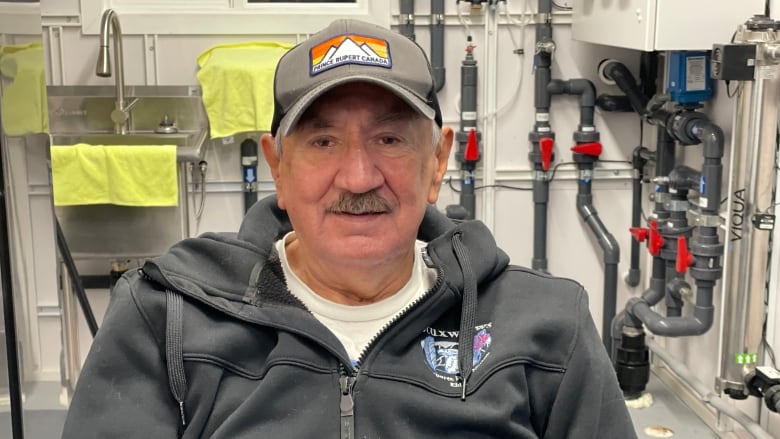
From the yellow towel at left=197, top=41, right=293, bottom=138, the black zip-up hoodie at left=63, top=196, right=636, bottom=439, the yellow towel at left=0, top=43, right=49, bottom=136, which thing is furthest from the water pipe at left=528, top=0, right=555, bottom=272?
the yellow towel at left=0, top=43, right=49, bottom=136

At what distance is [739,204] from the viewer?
2664 mm

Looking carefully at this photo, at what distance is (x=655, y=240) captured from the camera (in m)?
3.16

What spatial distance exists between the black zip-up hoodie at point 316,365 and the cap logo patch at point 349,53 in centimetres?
34

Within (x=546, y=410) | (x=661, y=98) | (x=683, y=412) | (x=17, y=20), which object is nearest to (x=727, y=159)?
(x=661, y=98)

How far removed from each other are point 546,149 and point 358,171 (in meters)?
2.33

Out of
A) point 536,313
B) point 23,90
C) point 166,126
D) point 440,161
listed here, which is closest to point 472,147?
point 166,126

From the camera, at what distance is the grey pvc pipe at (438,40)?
11.3 feet

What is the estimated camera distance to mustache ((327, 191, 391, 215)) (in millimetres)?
1310

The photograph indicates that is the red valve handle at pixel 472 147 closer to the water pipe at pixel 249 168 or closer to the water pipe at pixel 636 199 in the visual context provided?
the water pipe at pixel 636 199

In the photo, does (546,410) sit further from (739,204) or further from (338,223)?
(739,204)

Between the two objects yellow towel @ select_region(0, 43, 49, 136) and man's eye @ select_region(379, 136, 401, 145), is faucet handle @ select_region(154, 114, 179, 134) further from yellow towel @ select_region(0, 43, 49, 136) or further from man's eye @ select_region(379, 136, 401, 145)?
man's eye @ select_region(379, 136, 401, 145)

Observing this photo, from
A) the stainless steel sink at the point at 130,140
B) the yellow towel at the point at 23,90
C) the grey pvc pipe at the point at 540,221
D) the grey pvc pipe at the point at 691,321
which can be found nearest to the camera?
the yellow towel at the point at 23,90

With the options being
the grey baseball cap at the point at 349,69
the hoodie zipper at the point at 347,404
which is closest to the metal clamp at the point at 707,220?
the grey baseball cap at the point at 349,69

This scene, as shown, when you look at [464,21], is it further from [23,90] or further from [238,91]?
[23,90]
